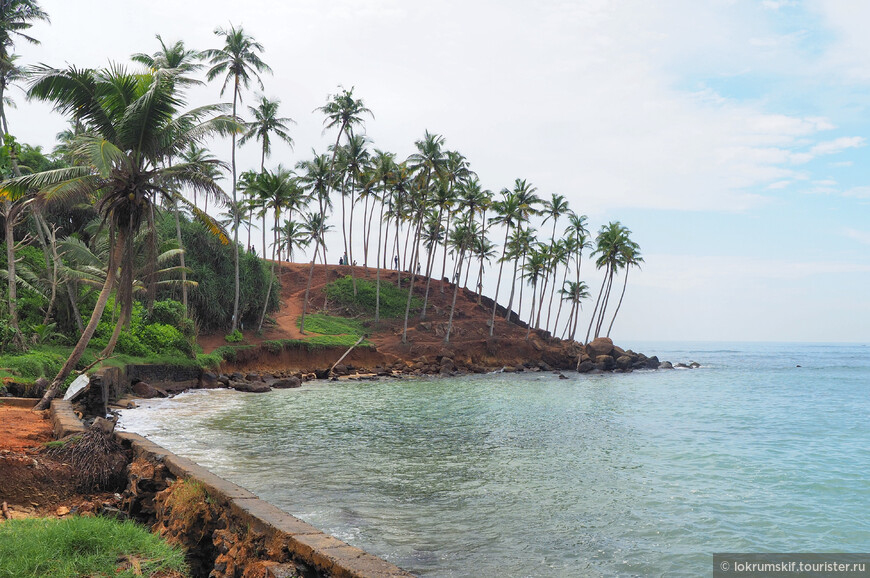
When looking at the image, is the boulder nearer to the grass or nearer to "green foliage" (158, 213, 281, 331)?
"green foliage" (158, 213, 281, 331)

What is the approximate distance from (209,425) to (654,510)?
41.1 feet

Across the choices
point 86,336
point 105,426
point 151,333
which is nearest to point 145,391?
point 151,333

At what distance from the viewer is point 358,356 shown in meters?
42.7

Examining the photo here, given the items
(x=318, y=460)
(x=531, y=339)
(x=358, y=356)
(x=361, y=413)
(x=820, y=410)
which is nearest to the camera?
(x=318, y=460)

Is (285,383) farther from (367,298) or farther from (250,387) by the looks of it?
(367,298)

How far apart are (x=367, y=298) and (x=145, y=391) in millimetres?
33803

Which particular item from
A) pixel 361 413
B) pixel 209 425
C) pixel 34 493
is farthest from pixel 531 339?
pixel 34 493

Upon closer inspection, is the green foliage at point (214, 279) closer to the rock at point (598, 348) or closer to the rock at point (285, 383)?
the rock at point (285, 383)

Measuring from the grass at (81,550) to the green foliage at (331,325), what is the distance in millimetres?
39665

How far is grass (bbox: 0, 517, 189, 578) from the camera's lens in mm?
4840

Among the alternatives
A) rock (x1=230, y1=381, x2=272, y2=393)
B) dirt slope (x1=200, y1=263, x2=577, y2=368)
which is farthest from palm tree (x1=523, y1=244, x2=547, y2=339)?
rock (x1=230, y1=381, x2=272, y2=393)

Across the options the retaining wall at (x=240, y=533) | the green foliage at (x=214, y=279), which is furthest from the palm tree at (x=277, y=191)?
the retaining wall at (x=240, y=533)

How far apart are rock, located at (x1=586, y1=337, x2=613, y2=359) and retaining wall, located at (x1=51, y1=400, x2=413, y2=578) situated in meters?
53.0

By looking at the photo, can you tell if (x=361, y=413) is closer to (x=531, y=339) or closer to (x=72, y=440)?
(x=72, y=440)
